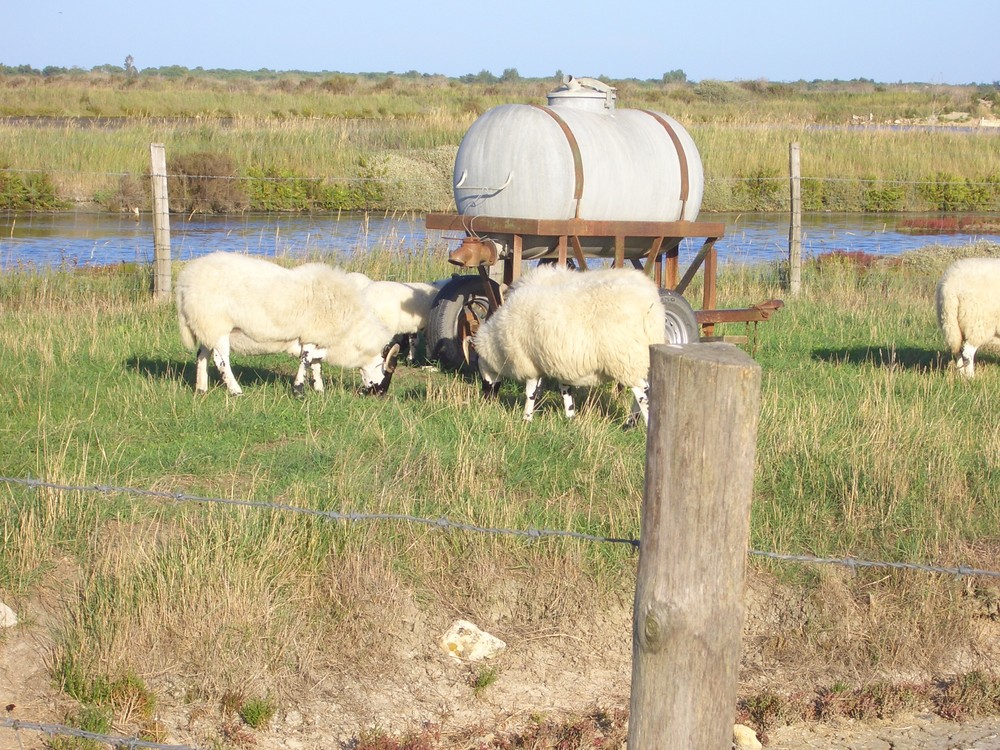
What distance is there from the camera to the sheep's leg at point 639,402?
841cm

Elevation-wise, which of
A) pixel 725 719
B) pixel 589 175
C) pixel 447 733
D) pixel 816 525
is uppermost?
pixel 589 175

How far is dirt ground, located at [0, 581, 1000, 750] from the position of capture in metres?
5.00

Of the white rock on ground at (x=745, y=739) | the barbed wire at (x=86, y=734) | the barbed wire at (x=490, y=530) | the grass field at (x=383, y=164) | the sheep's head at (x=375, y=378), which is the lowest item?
the white rock on ground at (x=745, y=739)

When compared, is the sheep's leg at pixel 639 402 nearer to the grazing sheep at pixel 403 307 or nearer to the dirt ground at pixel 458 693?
the dirt ground at pixel 458 693

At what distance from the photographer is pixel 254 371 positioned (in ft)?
34.9

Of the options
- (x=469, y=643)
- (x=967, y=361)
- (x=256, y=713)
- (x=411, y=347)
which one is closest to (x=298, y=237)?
(x=411, y=347)

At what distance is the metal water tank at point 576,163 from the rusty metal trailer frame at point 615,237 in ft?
0.60

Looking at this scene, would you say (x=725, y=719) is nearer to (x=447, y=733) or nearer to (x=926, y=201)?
(x=447, y=733)

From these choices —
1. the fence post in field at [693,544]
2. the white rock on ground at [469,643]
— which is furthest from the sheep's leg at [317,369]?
the fence post in field at [693,544]

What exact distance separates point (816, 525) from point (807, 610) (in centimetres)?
69

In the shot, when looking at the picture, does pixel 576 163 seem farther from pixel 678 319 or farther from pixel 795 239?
pixel 795 239

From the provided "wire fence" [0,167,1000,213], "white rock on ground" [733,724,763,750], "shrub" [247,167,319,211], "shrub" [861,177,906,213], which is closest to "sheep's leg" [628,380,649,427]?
"white rock on ground" [733,724,763,750]

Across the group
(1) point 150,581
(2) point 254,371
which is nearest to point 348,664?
(1) point 150,581

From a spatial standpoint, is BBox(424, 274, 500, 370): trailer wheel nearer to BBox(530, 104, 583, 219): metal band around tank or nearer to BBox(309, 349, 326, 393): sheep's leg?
BBox(530, 104, 583, 219): metal band around tank
